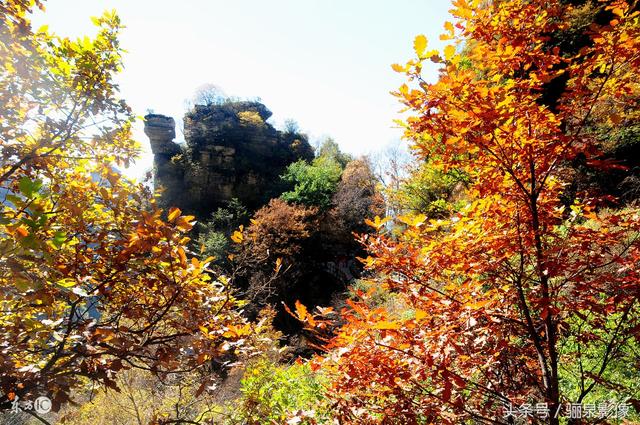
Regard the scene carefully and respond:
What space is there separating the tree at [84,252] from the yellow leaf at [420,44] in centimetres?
147

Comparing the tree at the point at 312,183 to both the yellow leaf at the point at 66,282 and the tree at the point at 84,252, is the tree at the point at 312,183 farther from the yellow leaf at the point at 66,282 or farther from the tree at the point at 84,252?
the yellow leaf at the point at 66,282

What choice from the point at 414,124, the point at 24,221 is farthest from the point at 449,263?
the point at 24,221

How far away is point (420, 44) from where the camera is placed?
5.37 ft

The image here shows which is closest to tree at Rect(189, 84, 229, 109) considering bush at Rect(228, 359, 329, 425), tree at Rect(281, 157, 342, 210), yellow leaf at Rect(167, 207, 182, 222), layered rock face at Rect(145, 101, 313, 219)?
layered rock face at Rect(145, 101, 313, 219)

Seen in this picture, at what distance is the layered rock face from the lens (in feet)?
63.8

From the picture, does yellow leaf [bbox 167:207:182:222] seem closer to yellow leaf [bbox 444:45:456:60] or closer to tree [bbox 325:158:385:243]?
yellow leaf [bbox 444:45:456:60]

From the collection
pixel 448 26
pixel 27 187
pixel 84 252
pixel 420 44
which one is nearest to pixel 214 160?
pixel 84 252

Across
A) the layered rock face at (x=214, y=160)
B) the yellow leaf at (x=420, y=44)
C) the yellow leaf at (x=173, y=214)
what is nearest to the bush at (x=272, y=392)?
the yellow leaf at (x=173, y=214)

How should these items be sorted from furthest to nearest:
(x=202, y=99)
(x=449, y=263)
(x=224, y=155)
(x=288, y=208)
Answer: (x=202, y=99) → (x=224, y=155) → (x=288, y=208) → (x=449, y=263)

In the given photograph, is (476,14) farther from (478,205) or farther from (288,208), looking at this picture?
(288,208)

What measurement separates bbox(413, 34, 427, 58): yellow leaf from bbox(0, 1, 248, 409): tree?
4.82 feet

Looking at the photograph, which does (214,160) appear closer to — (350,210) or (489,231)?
(350,210)

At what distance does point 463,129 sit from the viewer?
171 cm

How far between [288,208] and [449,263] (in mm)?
14107
